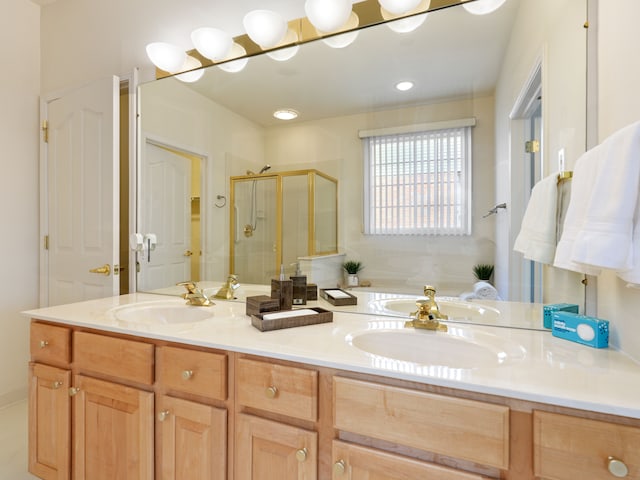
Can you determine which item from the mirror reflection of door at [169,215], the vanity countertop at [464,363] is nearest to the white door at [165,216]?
the mirror reflection of door at [169,215]

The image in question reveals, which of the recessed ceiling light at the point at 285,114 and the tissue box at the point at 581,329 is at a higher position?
the recessed ceiling light at the point at 285,114

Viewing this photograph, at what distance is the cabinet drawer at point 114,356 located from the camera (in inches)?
44.9

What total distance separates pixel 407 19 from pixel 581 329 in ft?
4.25

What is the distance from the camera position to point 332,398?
879 millimetres

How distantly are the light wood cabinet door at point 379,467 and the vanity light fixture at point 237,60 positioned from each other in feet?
5.57

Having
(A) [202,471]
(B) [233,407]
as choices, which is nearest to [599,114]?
(B) [233,407]

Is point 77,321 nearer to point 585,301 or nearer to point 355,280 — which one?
point 355,280

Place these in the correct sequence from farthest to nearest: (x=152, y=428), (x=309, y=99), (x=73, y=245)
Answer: (x=73, y=245) < (x=309, y=99) < (x=152, y=428)

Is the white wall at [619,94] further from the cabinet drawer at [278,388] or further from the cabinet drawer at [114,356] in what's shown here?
the cabinet drawer at [114,356]

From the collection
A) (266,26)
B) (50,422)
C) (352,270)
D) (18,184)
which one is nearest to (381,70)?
(266,26)

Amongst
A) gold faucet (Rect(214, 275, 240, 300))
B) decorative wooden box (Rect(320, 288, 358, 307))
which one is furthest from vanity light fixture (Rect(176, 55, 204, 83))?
decorative wooden box (Rect(320, 288, 358, 307))

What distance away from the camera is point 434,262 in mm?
1368

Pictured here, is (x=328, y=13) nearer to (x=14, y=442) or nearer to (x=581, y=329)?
(x=581, y=329)

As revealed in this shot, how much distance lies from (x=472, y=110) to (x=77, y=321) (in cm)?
173
